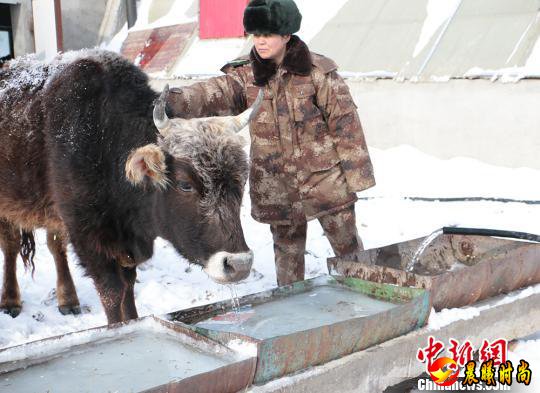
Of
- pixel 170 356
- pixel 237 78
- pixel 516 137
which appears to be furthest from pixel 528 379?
pixel 516 137

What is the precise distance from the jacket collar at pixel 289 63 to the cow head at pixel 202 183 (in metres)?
0.66

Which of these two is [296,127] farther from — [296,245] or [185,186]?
[185,186]

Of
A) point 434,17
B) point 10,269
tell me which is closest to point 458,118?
point 434,17

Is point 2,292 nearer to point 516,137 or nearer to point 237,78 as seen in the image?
point 237,78

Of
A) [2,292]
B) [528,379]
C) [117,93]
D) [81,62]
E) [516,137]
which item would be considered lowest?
[528,379]

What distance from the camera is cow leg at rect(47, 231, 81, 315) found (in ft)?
18.1

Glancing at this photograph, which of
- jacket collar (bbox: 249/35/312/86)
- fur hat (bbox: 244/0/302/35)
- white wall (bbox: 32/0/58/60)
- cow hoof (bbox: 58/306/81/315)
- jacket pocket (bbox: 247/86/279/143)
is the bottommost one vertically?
cow hoof (bbox: 58/306/81/315)

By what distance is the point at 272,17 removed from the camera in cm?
414

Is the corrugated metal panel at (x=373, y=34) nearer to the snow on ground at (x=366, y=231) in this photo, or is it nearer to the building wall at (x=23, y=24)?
the snow on ground at (x=366, y=231)

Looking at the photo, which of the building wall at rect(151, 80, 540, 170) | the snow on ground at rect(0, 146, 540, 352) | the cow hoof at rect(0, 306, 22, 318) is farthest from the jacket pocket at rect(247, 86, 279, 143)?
the building wall at rect(151, 80, 540, 170)

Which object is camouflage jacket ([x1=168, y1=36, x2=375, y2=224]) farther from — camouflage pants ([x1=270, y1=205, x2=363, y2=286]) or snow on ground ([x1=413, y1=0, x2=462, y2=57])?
snow on ground ([x1=413, y1=0, x2=462, y2=57])

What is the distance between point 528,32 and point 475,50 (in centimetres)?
74

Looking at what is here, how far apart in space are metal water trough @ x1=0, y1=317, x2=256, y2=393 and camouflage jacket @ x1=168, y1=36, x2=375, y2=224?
68.6 inches

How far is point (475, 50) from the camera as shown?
28.7ft
